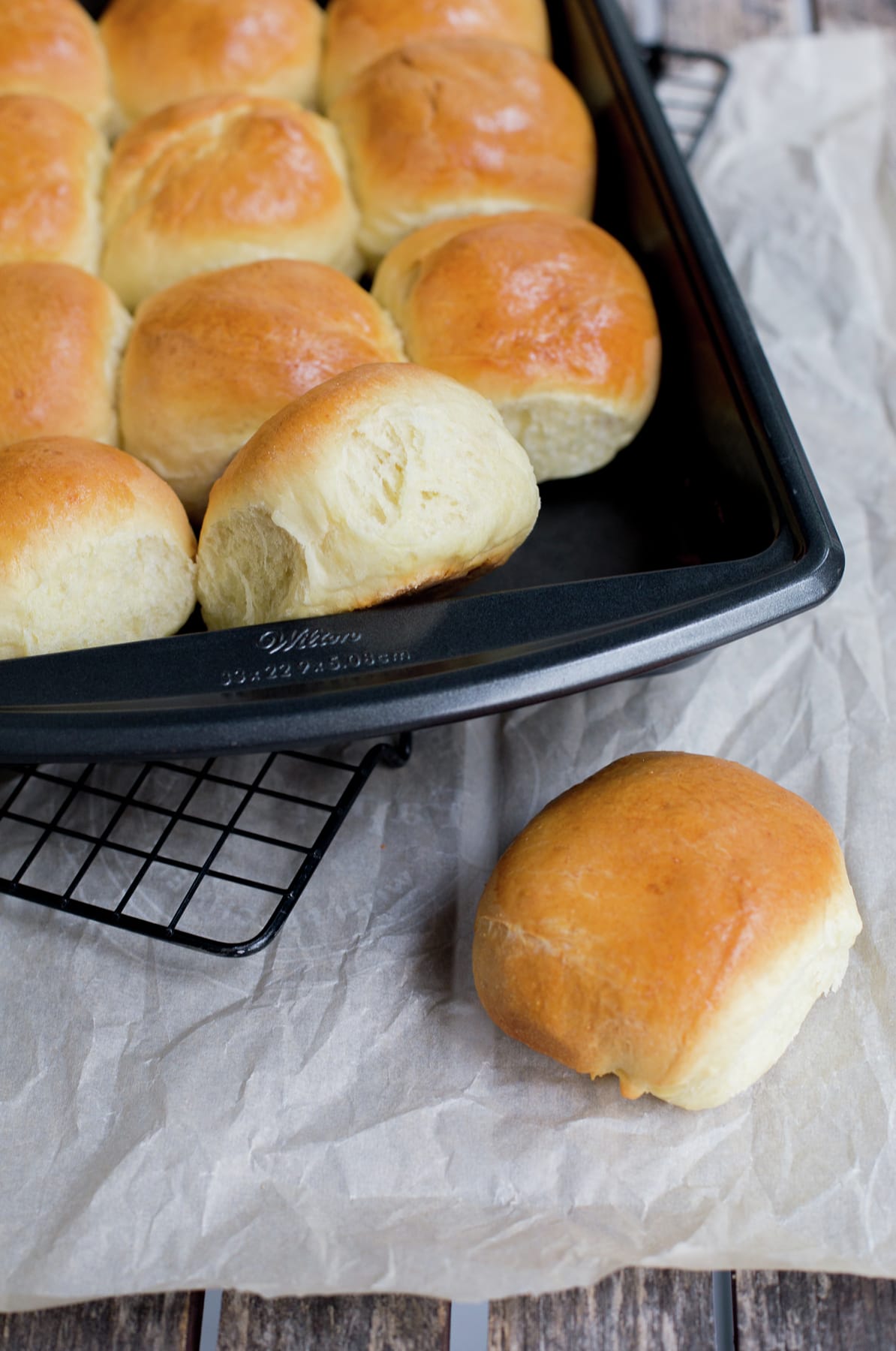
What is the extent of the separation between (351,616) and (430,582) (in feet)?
0.30

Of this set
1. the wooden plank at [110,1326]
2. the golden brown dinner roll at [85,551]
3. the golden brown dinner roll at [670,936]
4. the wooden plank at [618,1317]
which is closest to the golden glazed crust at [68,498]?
the golden brown dinner roll at [85,551]

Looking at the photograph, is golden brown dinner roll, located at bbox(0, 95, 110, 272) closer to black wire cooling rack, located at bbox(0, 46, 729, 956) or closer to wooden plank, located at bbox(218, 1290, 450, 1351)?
black wire cooling rack, located at bbox(0, 46, 729, 956)

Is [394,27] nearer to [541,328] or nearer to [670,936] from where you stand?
[541,328]

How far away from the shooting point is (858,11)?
2264 millimetres

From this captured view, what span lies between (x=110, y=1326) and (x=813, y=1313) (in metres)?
0.55

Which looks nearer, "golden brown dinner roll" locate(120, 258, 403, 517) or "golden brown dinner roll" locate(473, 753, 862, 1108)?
"golden brown dinner roll" locate(473, 753, 862, 1108)

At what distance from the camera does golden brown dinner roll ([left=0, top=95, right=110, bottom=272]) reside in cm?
133

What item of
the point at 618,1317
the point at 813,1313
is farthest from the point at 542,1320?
the point at 813,1313

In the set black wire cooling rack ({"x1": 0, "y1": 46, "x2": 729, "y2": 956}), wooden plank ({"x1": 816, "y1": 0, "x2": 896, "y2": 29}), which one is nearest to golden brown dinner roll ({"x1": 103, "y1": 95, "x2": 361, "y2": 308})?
black wire cooling rack ({"x1": 0, "y1": 46, "x2": 729, "y2": 956})

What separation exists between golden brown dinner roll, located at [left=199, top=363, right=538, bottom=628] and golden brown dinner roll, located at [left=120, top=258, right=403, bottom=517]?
14 cm

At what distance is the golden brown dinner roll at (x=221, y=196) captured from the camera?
132 centimetres

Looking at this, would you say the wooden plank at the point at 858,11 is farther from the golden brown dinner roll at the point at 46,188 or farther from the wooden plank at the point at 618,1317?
the wooden plank at the point at 618,1317

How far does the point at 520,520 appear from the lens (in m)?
1.06

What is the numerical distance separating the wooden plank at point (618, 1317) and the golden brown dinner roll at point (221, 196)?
1.09m
